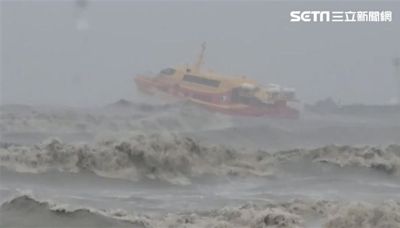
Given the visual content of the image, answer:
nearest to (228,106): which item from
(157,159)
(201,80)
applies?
(201,80)

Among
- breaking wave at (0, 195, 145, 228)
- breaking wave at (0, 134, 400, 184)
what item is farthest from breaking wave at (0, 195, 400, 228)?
breaking wave at (0, 134, 400, 184)

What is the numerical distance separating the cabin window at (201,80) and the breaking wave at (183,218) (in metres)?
12.6

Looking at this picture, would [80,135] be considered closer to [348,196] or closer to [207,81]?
[207,81]

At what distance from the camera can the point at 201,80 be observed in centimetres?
2152

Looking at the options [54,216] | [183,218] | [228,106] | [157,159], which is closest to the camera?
[54,216]

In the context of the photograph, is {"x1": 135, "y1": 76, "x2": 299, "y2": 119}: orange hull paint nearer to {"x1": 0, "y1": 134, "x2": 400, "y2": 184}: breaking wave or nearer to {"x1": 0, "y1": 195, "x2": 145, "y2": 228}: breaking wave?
{"x1": 0, "y1": 134, "x2": 400, "y2": 184}: breaking wave

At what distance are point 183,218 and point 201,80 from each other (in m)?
13.6

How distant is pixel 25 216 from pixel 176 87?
48.5ft

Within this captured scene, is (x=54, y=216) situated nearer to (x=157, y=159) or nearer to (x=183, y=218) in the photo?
(x=183, y=218)

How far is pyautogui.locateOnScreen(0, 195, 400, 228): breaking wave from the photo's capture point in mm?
7520

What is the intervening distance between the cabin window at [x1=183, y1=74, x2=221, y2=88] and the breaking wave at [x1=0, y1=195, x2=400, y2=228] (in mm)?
12624

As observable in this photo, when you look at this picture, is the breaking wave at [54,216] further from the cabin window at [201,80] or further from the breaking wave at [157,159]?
the cabin window at [201,80]

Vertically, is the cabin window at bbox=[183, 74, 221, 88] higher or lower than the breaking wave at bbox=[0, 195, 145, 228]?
higher

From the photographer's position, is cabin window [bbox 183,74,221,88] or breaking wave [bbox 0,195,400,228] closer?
breaking wave [bbox 0,195,400,228]
